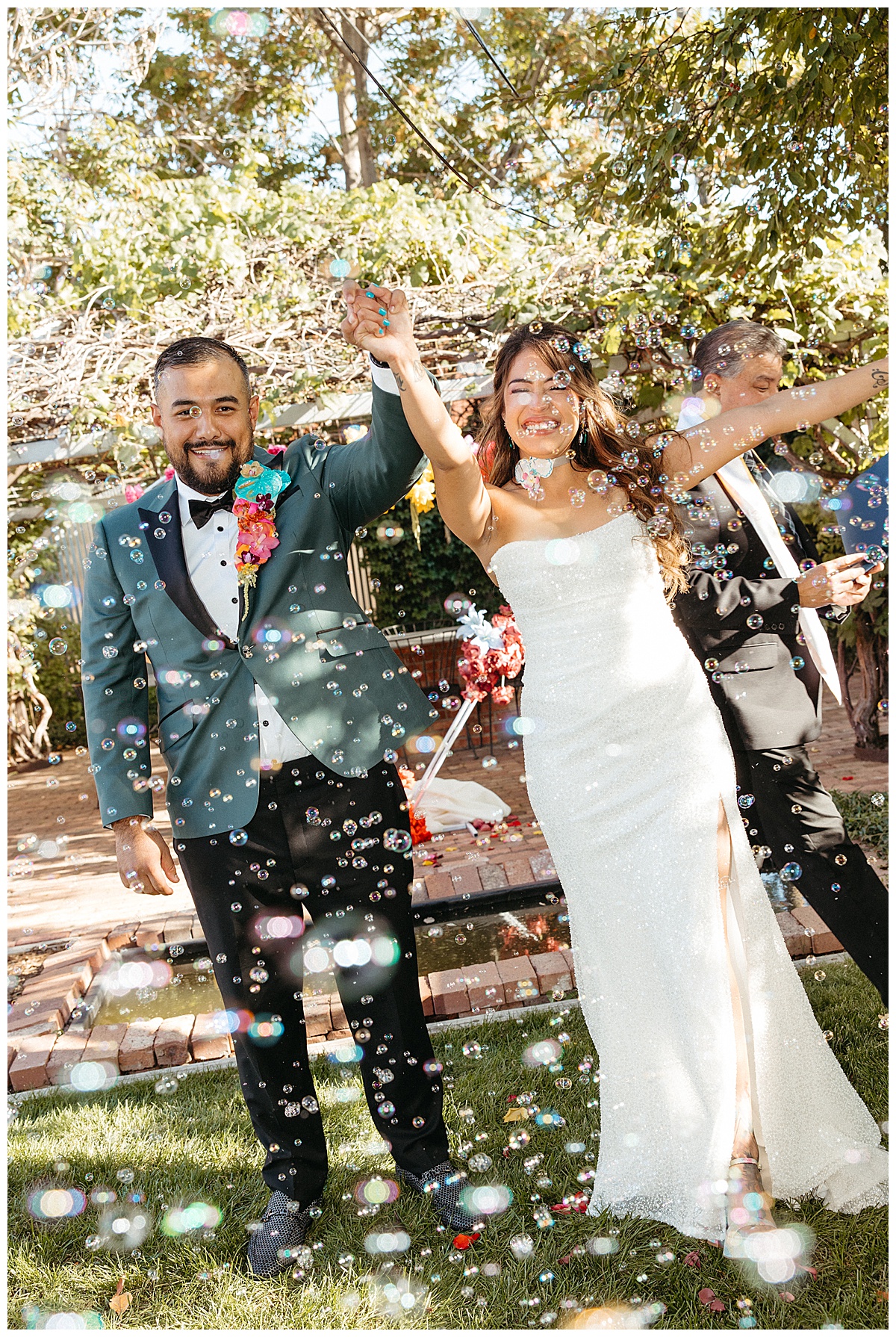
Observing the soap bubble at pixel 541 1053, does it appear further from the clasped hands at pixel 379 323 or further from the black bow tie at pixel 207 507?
the clasped hands at pixel 379 323

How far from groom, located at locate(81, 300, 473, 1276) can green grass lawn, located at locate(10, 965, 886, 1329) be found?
0.14 m

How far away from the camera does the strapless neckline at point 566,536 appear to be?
8.00 ft

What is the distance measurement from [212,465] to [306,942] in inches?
49.8

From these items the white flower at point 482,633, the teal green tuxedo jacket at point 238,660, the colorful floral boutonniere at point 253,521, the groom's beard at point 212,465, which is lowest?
the white flower at point 482,633

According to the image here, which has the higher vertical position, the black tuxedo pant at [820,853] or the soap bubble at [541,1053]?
the black tuxedo pant at [820,853]

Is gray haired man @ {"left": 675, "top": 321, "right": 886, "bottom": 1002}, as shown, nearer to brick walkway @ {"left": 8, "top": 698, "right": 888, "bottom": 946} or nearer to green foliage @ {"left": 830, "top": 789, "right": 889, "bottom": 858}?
green foliage @ {"left": 830, "top": 789, "right": 889, "bottom": 858}

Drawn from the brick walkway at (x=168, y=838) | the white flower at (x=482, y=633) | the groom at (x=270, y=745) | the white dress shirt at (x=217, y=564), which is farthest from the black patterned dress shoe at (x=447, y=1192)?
the white flower at (x=482, y=633)

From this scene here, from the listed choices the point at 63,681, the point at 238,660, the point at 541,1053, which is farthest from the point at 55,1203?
the point at 63,681

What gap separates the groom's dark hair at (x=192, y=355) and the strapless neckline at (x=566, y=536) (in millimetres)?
777

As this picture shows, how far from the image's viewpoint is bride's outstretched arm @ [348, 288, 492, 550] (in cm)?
209

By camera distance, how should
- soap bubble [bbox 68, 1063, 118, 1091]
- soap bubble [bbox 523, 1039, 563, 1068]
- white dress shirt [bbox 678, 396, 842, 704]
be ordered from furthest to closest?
soap bubble [bbox 68, 1063, 118, 1091]
soap bubble [bbox 523, 1039, 563, 1068]
white dress shirt [bbox 678, 396, 842, 704]

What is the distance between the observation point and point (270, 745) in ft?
8.09

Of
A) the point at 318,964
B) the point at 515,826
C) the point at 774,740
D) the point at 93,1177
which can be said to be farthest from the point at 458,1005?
the point at 515,826

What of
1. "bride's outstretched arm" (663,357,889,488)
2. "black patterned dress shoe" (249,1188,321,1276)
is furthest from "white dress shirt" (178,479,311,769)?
"black patterned dress shoe" (249,1188,321,1276)
